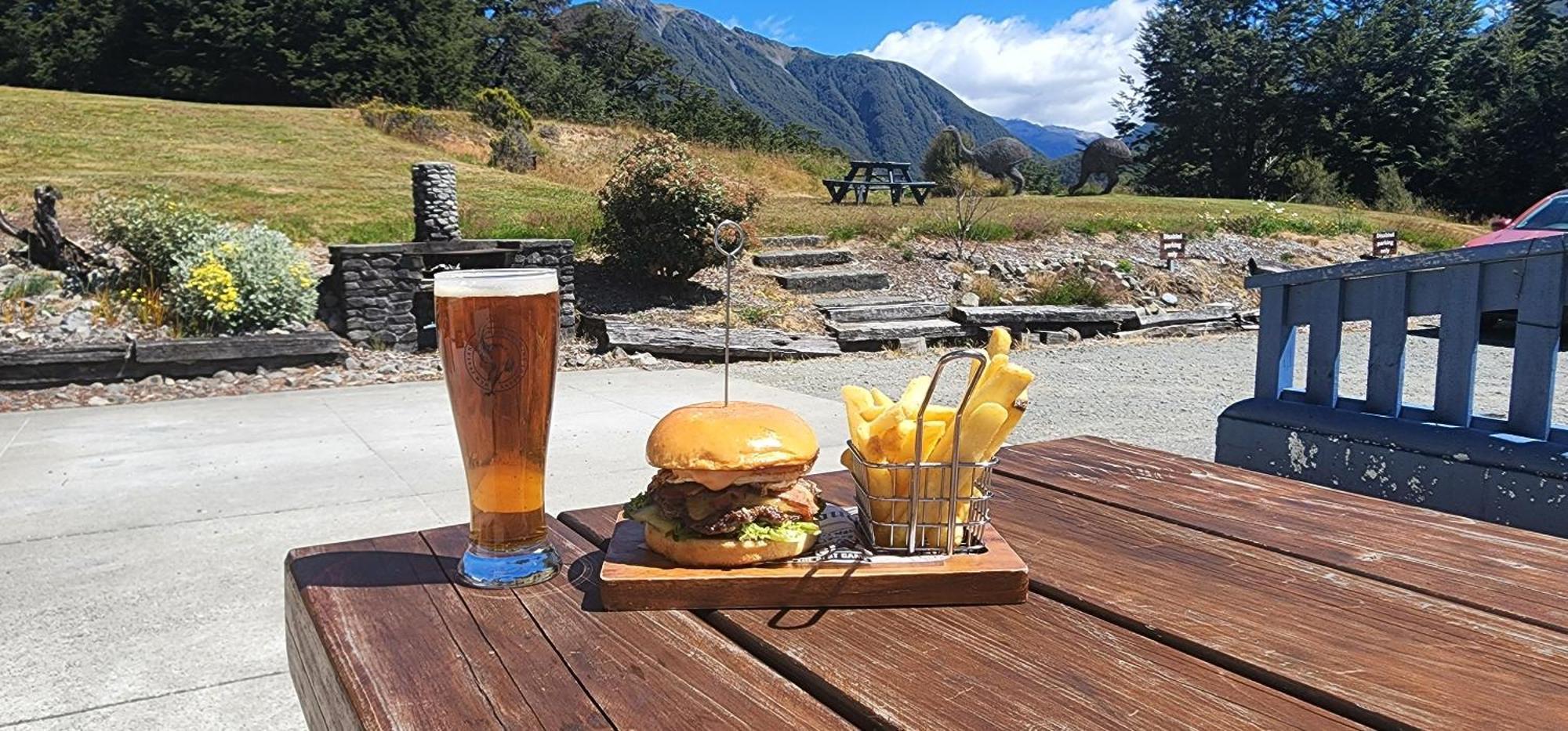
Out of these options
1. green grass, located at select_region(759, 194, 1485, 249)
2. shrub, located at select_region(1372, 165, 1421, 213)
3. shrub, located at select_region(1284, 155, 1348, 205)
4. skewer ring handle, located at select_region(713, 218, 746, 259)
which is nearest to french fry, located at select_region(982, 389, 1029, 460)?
skewer ring handle, located at select_region(713, 218, 746, 259)

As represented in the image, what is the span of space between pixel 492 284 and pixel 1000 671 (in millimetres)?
686

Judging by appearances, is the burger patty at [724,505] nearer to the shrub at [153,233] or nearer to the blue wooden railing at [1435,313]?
the blue wooden railing at [1435,313]

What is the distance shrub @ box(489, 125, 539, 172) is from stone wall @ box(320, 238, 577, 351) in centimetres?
1051

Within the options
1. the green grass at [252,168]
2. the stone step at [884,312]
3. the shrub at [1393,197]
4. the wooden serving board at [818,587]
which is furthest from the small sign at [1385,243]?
the wooden serving board at [818,587]

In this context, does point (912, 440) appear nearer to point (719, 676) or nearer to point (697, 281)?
point (719, 676)

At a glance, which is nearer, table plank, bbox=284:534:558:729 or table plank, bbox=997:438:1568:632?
table plank, bbox=284:534:558:729

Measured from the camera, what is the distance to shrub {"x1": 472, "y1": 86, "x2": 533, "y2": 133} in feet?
77.8

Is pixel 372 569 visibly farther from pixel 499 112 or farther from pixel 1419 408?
pixel 499 112

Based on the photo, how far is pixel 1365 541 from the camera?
1.40 metres

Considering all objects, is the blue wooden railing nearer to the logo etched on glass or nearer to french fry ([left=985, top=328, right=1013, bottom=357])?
french fry ([left=985, top=328, right=1013, bottom=357])

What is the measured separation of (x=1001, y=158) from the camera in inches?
942

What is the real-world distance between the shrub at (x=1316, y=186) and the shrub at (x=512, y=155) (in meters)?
18.2

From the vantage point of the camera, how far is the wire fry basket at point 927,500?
115cm

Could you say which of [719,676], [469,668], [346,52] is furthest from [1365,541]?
[346,52]
